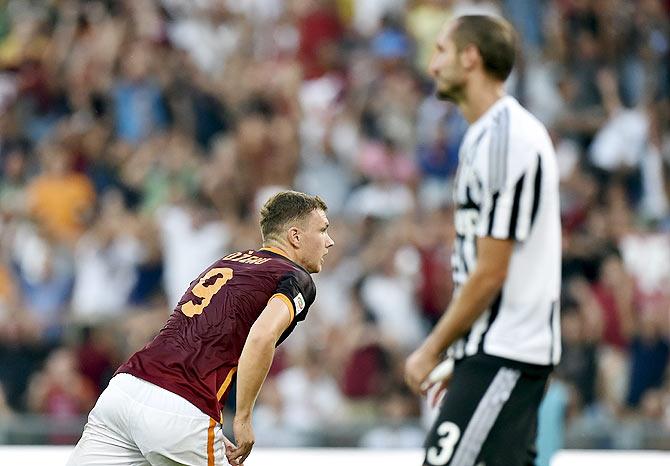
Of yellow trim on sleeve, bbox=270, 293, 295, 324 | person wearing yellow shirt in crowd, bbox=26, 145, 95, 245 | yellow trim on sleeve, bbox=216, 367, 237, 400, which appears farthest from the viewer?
person wearing yellow shirt in crowd, bbox=26, 145, 95, 245

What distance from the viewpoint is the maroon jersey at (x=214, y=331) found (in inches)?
168

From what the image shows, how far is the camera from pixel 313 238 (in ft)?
14.8

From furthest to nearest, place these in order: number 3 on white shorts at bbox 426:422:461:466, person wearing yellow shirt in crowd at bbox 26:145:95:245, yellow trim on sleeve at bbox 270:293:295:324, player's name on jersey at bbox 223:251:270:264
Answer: person wearing yellow shirt in crowd at bbox 26:145:95:245, player's name on jersey at bbox 223:251:270:264, yellow trim on sleeve at bbox 270:293:295:324, number 3 on white shorts at bbox 426:422:461:466

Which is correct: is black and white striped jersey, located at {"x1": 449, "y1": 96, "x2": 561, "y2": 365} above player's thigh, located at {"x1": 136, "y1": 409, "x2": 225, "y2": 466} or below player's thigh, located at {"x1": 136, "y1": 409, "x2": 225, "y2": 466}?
above

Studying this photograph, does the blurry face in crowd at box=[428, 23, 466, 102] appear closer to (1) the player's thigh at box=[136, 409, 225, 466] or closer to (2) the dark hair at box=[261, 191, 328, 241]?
(2) the dark hair at box=[261, 191, 328, 241]

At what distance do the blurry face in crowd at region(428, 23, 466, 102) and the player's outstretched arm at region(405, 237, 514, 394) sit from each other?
0.55 meters

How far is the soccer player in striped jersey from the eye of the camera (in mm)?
4102

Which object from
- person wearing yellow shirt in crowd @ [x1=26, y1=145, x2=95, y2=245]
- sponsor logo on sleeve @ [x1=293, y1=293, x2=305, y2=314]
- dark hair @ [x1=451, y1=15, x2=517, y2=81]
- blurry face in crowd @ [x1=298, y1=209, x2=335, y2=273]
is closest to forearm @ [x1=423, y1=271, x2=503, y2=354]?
sponsor logo on sleeve @ [x1=293, y1=293, x2=305, y2=314]

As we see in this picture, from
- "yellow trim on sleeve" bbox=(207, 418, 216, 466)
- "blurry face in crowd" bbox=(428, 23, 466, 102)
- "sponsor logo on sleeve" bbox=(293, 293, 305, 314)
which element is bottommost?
"yellow trim on sleeve" bbox=(207, 418, 216, 466)

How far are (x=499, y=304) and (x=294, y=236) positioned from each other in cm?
77

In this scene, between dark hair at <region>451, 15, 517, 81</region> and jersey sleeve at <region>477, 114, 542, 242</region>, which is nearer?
jersey sleeve at <region>477, 114, 542, 242</region>

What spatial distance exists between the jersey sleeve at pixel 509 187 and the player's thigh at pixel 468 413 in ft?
1.43

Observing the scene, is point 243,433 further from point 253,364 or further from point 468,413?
point 468,413

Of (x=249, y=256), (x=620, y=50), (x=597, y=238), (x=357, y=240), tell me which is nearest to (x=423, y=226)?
(x=357, y=240)
